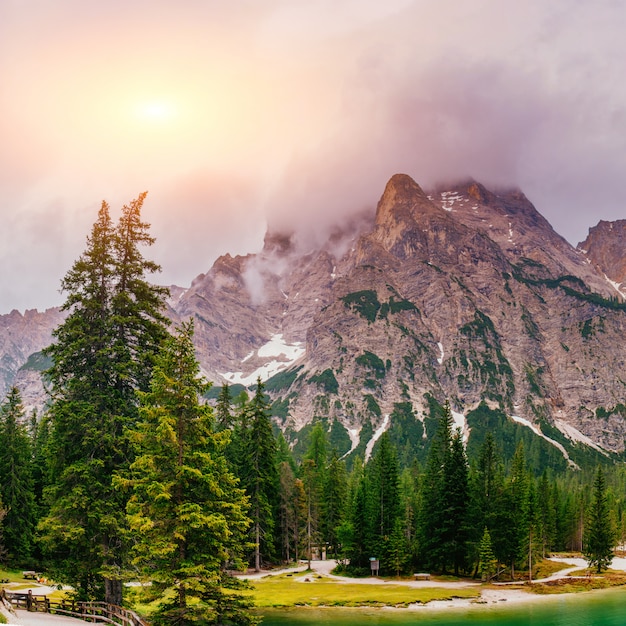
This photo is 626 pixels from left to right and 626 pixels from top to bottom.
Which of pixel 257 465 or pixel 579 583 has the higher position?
pixel 257 465

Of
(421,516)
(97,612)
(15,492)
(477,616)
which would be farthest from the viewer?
(421,516)

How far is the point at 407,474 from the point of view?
132 m

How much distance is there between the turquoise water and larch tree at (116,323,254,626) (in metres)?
26.8

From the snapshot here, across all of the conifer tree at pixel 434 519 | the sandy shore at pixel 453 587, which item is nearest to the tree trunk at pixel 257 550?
the sandy shore at pixel 453 587

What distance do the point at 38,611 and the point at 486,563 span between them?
56.6 m

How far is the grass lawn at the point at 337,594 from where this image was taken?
5972 centimetres

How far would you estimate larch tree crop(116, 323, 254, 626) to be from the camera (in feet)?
86.2

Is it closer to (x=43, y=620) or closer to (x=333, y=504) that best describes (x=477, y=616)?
(x=43, y=620)

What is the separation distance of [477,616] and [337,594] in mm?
16126

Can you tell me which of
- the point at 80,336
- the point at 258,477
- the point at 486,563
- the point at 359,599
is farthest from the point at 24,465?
the point at 486,563

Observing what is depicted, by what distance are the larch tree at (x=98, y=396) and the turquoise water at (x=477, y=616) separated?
83.9ft

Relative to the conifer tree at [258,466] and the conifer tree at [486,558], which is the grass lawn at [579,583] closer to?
the conifer tree at [486,558]

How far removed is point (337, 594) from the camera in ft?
212

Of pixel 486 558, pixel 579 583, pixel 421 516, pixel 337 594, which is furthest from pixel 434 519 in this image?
pixel 337 594
